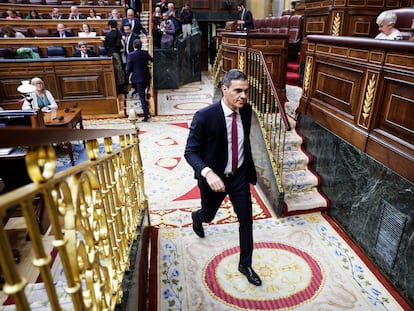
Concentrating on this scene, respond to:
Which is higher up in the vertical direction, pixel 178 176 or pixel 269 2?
pixel 269 2

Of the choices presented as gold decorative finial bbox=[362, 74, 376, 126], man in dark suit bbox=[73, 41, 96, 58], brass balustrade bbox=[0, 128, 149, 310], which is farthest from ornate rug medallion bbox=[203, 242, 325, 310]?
man in dark suit bbox=[73, 41, 96, 58]

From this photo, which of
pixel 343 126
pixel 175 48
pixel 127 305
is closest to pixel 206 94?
pixel 175 48

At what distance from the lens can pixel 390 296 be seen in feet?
8.40

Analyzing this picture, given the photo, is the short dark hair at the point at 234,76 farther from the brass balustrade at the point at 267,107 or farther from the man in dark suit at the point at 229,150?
the brass balustrade at the point at 267,107

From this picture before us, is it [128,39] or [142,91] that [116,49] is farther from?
[142,91]

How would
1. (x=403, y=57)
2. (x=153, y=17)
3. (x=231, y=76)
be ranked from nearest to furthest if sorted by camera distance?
(x=231, y=76) < (x=403, y=57) < (x=153, y=17)

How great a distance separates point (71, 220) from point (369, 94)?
2.87 metres

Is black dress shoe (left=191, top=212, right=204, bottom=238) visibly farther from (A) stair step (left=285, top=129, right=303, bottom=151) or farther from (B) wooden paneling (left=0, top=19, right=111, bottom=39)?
(B) wooden paneling (left=0, top=19, right=111, bottom=39)

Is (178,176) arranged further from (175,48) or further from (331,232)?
(175,48)

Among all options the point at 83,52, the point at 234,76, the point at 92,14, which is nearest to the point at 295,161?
the point at 234,76

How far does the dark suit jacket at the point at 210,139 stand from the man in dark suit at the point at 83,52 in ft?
19.3

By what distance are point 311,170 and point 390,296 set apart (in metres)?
1.81

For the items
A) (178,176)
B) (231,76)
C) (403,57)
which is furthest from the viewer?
(178,176)

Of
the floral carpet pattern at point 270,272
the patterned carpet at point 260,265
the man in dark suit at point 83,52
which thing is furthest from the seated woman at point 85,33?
the floral carpet pattern at point 270,272
